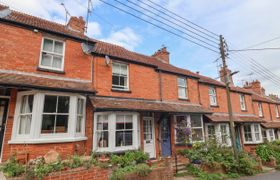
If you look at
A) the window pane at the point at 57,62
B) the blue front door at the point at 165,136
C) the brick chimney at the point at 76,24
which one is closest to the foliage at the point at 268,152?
the blue front door at the point at 165,136

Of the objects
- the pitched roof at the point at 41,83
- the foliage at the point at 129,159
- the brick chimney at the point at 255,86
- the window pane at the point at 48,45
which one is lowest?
the foliage at the point at 129,159

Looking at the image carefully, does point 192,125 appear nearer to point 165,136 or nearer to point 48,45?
point 165,136

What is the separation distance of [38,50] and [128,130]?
20.9 ft

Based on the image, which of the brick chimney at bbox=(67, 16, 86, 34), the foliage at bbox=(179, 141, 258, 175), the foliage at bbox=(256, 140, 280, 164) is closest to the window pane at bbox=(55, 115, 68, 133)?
the brick chimney at bbox=(67, 16, 86, 34)

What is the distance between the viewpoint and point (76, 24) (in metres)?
12.5

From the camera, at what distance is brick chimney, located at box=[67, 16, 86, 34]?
1239 cm

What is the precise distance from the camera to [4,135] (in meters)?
7.73

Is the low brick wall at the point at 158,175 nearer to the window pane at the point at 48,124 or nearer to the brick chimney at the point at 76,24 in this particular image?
the window pane at the point at 48,124

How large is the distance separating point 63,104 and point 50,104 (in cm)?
57

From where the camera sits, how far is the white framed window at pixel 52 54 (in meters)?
9.31

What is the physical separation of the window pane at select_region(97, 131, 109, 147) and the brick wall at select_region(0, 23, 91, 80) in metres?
3.36

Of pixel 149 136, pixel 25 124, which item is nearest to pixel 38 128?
pixel 25 124

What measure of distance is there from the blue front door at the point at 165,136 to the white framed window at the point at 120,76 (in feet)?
11.6

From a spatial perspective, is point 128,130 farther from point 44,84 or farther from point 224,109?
point 224,109
